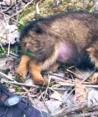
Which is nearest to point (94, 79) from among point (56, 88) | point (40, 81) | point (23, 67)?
point (56, 88)

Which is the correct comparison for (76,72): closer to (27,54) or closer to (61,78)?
(61,78)

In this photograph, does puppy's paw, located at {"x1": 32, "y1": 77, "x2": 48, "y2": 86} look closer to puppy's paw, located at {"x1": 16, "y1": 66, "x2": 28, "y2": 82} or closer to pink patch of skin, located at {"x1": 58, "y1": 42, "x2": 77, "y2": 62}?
puppy's paw, located at {"x1": 16, "y1": 66, "x2": 28, "y2": 82}

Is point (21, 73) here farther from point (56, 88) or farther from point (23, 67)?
→ point (56, 88)

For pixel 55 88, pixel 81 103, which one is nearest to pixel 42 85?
pixel 55 88

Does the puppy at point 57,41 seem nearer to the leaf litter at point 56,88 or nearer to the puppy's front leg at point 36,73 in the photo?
the puppy's front leg at point 36,73

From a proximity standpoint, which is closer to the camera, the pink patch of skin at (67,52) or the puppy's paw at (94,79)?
the puppy's paw at (94,79)

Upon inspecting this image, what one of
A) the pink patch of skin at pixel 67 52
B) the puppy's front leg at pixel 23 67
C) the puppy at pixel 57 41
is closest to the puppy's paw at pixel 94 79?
the puppy at pixel 57 41

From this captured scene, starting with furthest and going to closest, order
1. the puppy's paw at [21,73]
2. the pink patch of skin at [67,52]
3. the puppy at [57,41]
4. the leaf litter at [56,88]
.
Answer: the pink patch of skin at [67,52] < the puppy at [57,41] < the puppy's paw at [21,73] < the leaf litter at [56,88]
